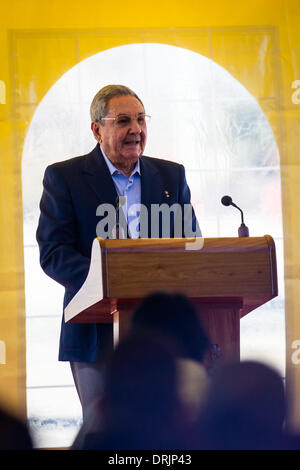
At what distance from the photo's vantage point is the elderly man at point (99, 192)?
2.69 metres

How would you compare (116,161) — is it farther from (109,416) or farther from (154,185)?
(109,416)

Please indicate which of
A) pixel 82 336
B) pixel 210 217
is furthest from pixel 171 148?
pixel 82 336

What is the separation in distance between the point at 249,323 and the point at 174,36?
1.64 metres

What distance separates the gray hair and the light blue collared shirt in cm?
17

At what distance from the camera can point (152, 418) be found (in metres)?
1.38

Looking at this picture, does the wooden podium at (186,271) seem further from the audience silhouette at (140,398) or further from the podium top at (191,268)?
the audience silhouette at (140,398)

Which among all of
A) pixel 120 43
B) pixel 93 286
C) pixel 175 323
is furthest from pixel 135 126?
pixel 120 43

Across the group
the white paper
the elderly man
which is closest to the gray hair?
the elderly man

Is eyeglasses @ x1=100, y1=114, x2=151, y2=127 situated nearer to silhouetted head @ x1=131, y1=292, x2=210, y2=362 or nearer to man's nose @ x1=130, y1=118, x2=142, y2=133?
man's nose @ x1=130, y1=118, x2=142, y2=133

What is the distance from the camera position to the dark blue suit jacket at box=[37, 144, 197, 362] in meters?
2.71

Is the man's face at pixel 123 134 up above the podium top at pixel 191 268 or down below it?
above

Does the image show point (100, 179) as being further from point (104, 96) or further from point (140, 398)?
point (140, 398)

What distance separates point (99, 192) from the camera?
9.32 feet

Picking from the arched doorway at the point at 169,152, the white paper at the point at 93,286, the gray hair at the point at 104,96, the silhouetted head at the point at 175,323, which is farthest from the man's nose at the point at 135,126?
the arched doorway at the point at 169,152
